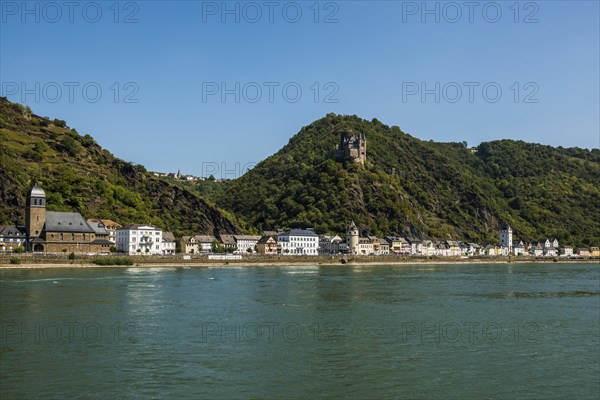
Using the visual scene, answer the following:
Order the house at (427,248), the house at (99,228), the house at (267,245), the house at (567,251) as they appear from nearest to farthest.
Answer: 1. the house at (99,228)
2. the house at (267,245)
3. the house at (427,248)
4. the house at (567,251)

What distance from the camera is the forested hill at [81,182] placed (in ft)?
324

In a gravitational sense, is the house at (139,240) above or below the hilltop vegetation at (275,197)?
below

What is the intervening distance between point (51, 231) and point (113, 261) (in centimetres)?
1350

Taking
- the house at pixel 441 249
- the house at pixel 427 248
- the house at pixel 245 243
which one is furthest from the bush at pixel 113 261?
the house at pixel 441 249

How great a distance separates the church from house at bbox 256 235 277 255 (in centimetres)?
3882

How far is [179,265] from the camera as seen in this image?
81.6 meters

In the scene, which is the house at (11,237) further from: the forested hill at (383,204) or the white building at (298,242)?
the forested hill at (383,204)

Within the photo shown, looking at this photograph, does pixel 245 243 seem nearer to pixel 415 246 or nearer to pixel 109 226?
pixel 109 226

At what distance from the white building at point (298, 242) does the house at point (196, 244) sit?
17968 millimetres

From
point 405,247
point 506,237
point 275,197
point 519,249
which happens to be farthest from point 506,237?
point 275,197

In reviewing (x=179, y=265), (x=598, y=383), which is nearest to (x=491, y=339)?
(x=598, y=383)

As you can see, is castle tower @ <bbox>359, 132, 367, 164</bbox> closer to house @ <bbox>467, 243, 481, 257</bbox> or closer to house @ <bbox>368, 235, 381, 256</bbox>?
house @ <bbox>467, 243, 481, 257</bbox>

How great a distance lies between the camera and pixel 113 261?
77.6 metres

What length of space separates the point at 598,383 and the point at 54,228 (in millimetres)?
79435
